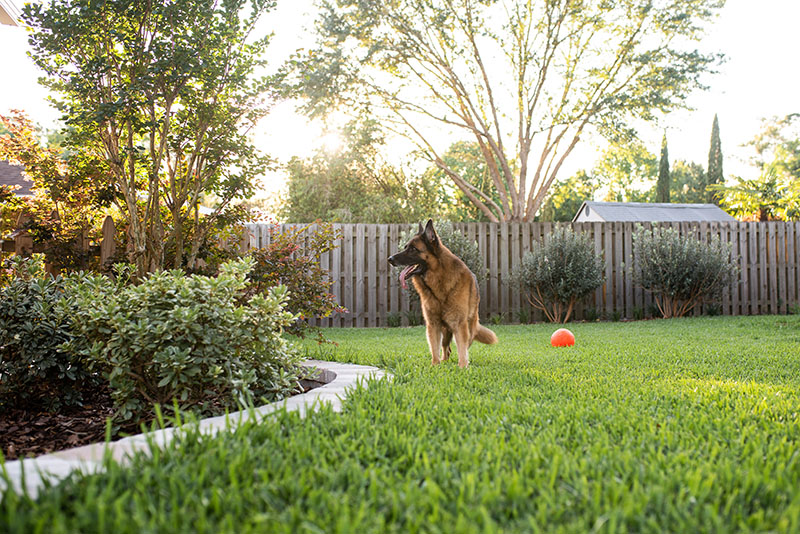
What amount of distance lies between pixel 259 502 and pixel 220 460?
30 cm

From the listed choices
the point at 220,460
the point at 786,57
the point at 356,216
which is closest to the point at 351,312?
the point at 220,460

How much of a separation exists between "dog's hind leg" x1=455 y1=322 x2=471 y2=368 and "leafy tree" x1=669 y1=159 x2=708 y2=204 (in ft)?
134

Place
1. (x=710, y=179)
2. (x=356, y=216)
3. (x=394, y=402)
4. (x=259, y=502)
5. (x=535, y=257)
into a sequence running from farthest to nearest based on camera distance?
(x=710, y=179), (x=356, y=216), (x=535, y=257), (x=394, y=402), (x=259, y=502)

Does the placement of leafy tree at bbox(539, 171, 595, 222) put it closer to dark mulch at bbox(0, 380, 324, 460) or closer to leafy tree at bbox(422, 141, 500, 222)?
leafy tree at bbox(422, 141, 500, 222)

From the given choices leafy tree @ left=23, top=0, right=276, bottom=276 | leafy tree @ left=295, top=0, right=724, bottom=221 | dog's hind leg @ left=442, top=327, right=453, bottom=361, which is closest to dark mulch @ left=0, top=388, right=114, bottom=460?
leafy tree @ left=23, top=0, right=276, bottom=276

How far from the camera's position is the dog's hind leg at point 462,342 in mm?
4680

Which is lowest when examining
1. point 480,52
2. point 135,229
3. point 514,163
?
point 135,229

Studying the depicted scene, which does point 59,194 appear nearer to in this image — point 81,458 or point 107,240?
point 107,240

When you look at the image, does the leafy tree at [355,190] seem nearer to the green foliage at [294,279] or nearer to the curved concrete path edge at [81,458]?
the green foliage at [294,279]

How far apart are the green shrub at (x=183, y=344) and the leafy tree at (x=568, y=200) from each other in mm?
26968

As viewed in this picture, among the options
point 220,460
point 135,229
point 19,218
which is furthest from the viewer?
point 19,218

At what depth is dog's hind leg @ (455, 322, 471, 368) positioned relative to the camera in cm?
468

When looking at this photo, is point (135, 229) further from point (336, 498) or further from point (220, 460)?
point (336, 498)

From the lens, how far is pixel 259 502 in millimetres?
1502
